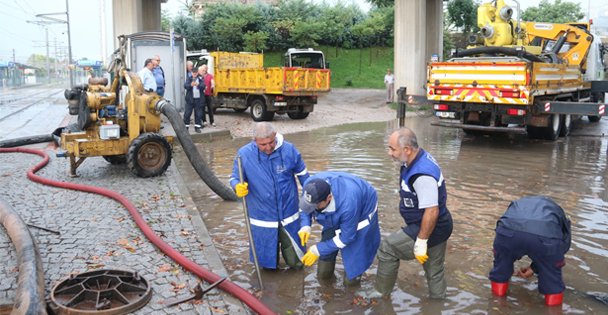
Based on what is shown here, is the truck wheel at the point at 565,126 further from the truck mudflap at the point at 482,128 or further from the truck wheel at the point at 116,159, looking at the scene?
the truck wheel at the point at 116,159

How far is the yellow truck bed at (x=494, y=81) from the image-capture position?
11930 mm

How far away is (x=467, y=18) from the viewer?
39.3m

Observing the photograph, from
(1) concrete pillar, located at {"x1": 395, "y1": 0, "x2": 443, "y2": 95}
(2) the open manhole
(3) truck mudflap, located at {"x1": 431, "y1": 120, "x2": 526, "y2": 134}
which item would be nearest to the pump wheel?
(2) the open manhole

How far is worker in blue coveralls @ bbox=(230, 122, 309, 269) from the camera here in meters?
5.26

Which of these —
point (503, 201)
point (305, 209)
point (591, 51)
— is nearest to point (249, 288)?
point (305, 209)

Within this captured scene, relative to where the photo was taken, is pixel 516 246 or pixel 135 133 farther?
pixel 135 133

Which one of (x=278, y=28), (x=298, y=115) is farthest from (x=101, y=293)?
(x=278, y=28)

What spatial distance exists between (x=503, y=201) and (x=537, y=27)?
9136mm

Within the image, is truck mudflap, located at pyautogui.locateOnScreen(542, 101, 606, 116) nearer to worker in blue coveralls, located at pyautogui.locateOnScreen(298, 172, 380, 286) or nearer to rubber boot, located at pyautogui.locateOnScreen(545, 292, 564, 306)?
rubber boot, located at pyautogui.locateOnScreen(545, 292, 564, 306)

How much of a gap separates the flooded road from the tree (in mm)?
47185

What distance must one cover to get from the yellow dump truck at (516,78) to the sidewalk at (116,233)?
22.6 ft

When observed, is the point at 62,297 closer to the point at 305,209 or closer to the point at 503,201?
the point at 305,209

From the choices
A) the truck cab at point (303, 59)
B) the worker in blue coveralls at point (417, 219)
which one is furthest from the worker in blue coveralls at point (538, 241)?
the truck cab at point (303, 59)

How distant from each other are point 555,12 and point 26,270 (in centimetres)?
6217
